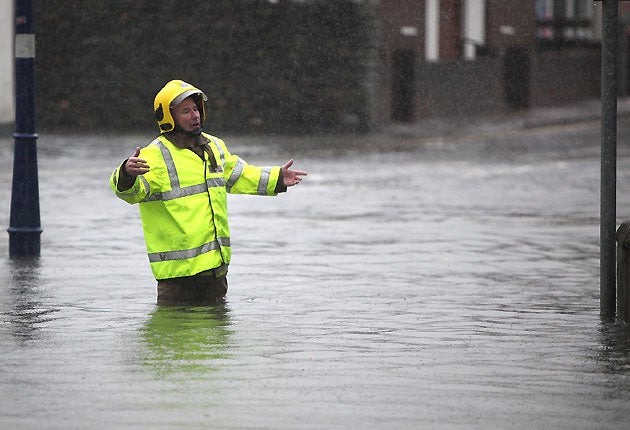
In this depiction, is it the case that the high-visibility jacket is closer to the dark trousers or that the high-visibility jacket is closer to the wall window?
the dark trousers

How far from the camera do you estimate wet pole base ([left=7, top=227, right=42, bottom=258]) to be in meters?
11.9

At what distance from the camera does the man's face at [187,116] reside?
945cm

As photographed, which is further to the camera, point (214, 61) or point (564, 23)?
point (564, 23)

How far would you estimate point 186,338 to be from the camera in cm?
825

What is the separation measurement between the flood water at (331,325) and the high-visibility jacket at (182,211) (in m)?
0.31

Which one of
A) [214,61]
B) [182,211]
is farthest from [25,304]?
[214,61]

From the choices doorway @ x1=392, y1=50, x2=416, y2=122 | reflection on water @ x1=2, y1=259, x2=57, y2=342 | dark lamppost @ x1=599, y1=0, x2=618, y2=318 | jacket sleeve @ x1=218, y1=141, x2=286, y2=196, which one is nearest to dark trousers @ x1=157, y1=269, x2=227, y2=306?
jacket sleeve @ x1=218, y1=141, x2=286, y2=196

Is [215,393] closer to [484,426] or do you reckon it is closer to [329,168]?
[484,426]

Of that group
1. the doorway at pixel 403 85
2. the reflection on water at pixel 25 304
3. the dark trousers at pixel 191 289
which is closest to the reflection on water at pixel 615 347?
the dark trousers at pixel 191 289

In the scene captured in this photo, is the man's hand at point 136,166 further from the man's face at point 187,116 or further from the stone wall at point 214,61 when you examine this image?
the stone wall at point 214,61

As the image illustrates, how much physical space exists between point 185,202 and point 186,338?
4.28ft

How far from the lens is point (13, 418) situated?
20.5 ft

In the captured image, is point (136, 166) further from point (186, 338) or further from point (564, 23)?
point (564, 23)

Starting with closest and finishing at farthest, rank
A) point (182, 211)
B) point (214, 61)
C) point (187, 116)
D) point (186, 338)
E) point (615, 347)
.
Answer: point (615, 347) → point (186, 338) → point (182, 211) → point (187, 116) → point (214, 61)
